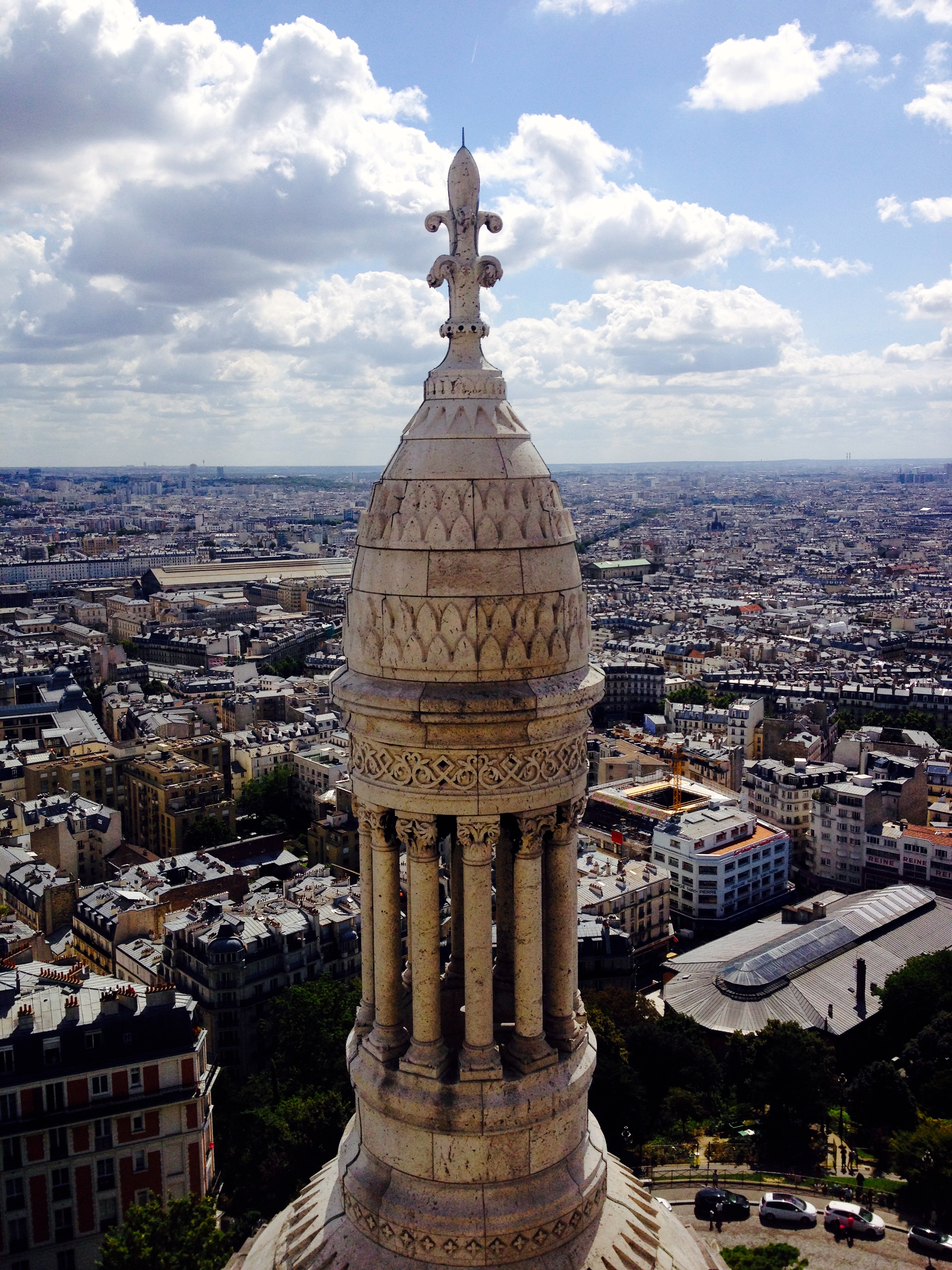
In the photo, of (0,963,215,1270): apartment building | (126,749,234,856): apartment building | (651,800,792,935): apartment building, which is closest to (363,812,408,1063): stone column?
(0,963,215,1270): apartment building

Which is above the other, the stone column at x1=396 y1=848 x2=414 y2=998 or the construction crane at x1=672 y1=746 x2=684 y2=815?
the stone column at x1=396 y1=848 x2=414 y2=998

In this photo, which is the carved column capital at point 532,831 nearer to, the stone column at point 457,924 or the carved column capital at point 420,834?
the carved column capital at point 420,834

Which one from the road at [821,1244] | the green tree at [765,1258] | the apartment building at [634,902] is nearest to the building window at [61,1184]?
the road at [821,1244]

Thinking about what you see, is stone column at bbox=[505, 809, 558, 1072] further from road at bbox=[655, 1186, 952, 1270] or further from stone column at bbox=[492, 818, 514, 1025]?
road at bbox=[655, 1186, 952, 1270]

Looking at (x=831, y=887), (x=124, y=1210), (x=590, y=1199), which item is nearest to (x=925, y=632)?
(x=831, y=887)

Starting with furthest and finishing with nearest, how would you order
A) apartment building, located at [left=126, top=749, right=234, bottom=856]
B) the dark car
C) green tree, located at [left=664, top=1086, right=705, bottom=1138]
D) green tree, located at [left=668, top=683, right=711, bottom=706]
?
green tree, located at [left=668, top=683, right=711, bottom=706], apartment building, located at [left=126, top=749, right=234, bottom=856], green tree, located at [left=664, top=1086, right=705, bottom=1138], the dark car

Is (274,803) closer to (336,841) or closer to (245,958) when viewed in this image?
(336,841)

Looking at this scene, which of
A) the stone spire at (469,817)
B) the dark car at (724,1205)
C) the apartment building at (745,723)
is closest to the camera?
the stone spire at (469,817)
